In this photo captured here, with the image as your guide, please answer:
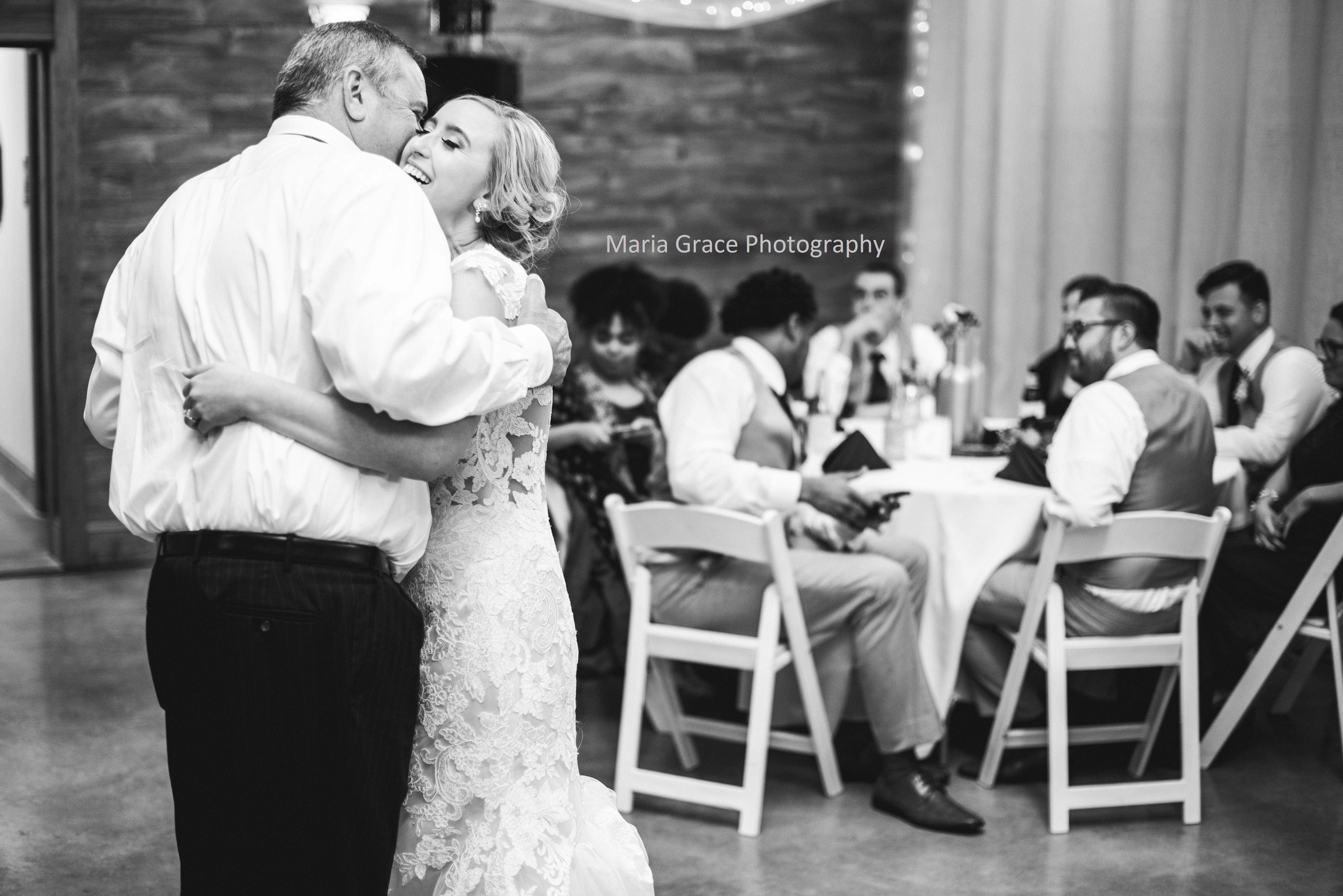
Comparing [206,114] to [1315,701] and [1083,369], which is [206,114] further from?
[1315,701]

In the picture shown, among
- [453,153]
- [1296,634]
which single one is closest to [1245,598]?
[1296,634]

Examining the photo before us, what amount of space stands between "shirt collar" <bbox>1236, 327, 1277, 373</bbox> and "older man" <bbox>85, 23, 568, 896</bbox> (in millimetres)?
3610

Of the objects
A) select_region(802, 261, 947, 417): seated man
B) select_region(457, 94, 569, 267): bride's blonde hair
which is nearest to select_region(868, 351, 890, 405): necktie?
select_region(802, 261, 947, 417): seated man

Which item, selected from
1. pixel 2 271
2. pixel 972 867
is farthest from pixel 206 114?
pixel 972 867

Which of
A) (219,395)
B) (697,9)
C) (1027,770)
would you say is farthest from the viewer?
(697,9)

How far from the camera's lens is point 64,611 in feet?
18.3

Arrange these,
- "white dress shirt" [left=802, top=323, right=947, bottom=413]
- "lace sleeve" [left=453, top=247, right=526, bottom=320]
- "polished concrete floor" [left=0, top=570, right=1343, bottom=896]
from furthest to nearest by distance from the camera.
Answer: "white dress shirt" [left=802, top=323, right=947, bottom=413], "polished concrete floor" [left=0, top=570, right=1343, bottom=896], "lace sleeve" [left=453, top=247, right=526, bottom=320]

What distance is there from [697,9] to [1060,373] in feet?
8.00

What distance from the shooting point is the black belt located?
1.70 m

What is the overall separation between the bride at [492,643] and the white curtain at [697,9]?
13.0ft

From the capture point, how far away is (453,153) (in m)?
2.07

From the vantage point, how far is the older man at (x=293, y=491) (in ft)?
5.50

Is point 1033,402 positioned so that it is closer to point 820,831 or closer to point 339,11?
point 820,831

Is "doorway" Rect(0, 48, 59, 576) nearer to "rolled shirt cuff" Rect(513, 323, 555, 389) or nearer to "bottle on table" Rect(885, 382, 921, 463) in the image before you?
"bottle on table" Rect(885, 382, 921, 463)
